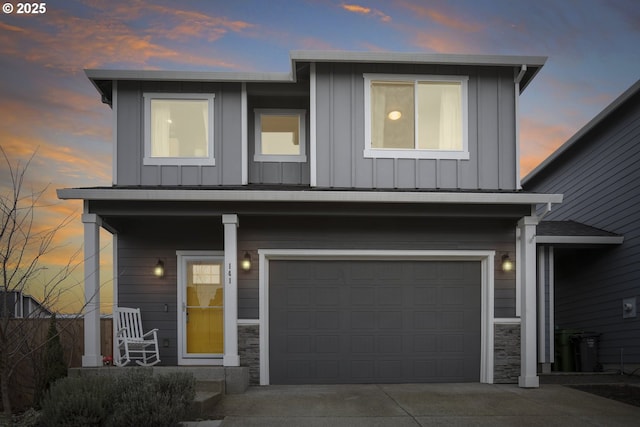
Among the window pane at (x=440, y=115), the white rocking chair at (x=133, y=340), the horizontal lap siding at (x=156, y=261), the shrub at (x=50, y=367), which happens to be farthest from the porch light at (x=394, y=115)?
the shrub at (x=50, y=367)

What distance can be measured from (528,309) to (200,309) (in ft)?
18.2

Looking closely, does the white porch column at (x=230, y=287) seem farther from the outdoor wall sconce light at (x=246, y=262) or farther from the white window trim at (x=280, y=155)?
the white window trim at (x=280, y=155)

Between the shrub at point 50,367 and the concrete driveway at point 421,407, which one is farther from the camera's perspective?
the shrub at point 50,367

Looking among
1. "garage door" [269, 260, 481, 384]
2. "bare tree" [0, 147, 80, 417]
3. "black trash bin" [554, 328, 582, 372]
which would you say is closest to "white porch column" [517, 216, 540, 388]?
"garage door" [269, 260, 481, 384]

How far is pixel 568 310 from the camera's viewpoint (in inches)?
541

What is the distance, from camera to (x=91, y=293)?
874 centimetres

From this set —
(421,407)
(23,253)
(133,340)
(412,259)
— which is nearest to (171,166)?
(133,340)

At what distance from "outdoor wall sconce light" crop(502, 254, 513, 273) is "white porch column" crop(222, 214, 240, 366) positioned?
4462mm

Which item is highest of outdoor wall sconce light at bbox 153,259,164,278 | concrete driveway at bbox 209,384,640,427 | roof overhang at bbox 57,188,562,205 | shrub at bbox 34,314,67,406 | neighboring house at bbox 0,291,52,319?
roof overhang at bbox 57,188,562,205

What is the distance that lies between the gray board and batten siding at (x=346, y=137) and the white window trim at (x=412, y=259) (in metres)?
1.11

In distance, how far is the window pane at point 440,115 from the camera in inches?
387

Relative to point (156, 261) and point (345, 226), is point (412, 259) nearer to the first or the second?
point (345, 226)

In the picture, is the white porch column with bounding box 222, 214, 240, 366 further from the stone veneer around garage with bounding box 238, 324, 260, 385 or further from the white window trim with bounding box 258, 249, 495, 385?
the white window trim with bounding box 258, 249, 495, 385

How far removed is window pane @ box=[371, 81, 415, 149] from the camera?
9781 millimetres
